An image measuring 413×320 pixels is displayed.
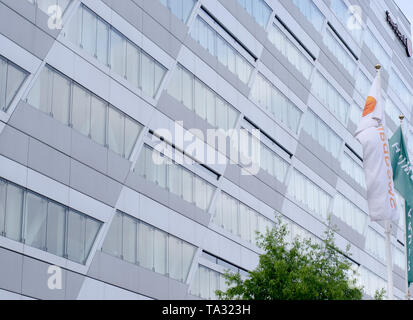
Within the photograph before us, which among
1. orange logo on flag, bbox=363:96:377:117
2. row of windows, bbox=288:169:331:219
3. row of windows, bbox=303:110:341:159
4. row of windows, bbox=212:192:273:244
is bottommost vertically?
orange logo on flag, bbox=363:96:377:117

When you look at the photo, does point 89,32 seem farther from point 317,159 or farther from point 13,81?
point 317,159

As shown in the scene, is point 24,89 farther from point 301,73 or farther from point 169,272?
point 301,73

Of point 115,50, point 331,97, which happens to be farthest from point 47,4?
point 331,97

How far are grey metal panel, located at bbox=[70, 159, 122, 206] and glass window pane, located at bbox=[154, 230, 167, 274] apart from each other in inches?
151

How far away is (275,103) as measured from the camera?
5522cm

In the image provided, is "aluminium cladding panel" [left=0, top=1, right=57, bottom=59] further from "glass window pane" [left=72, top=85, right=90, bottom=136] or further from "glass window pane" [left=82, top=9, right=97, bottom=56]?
"glass window pane" [left=72, top=85, right=90, bottom=136]

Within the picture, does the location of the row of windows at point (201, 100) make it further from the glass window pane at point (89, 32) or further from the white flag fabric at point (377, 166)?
the white flag fabric at point (377, 166)

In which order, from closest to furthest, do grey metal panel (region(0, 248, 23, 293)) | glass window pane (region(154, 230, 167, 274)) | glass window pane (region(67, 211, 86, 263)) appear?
grey metal panel (region(0, 248, 23, 293)) < glass window pane (region(67, 211, 86, 263)) < glass window pane (region(154, 230, 167, 274))

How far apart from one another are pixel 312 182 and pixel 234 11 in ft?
48.4

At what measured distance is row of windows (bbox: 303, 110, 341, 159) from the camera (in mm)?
60081

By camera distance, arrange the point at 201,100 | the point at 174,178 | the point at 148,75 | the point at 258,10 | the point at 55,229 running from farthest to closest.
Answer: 1. the point at 258,10
2. the point at 201,100
3. the point at 174,178
4. the point at 148,75
5. the point at 55,229

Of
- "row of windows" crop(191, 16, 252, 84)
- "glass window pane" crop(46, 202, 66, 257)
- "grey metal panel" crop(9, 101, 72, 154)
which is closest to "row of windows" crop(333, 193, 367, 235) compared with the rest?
"row of windows" crop(191, 16, 252, 84)

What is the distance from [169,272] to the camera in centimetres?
4159

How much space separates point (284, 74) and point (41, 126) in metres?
25.9
